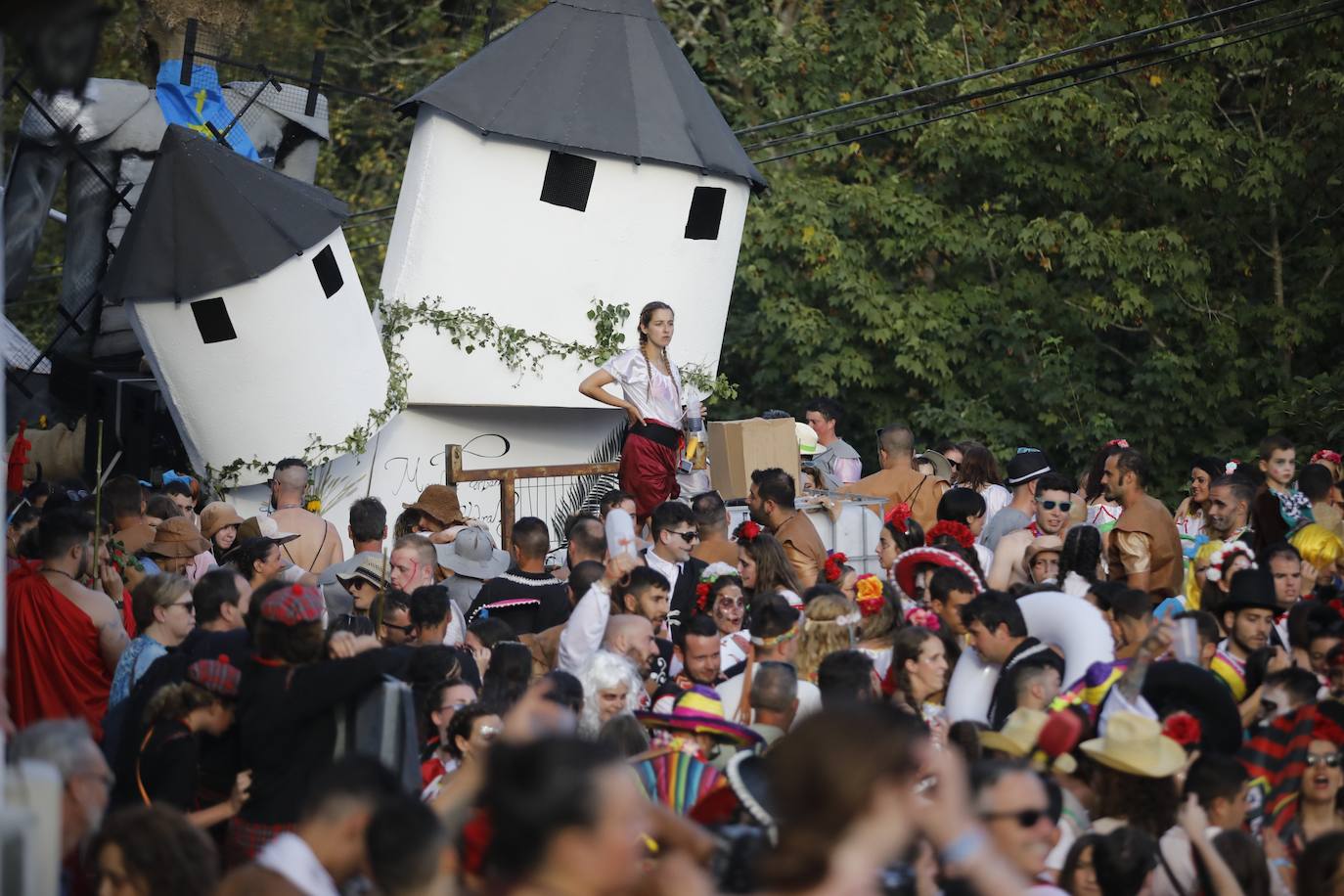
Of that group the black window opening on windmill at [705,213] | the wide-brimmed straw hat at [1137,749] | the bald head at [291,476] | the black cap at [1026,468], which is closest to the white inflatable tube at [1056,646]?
the wide-brimmed straw hat at [1137,749]

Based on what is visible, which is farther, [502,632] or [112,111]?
[112,111]

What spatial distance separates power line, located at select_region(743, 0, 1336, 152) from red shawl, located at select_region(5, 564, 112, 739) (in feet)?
41.8

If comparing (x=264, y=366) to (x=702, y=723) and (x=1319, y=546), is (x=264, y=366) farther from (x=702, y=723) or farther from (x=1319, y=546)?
(x=702, y=723)

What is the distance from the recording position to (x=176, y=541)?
10867 millimetres

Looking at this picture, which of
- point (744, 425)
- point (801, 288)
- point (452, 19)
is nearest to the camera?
point (744, 425)

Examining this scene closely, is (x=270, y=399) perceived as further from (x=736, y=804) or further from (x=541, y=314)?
(x=736, y=804)

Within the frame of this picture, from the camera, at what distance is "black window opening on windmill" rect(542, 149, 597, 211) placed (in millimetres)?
17875

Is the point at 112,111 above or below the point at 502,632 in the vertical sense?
above

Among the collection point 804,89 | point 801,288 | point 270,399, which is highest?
point 804,89

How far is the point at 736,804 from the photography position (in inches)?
230

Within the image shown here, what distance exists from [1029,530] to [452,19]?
79.0 ft

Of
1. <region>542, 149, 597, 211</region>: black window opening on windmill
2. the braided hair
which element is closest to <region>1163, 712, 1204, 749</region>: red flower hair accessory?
the braided hair

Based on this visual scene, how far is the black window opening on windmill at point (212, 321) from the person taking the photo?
16.3 metres

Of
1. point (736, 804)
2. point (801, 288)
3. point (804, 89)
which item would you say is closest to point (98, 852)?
point (736, 804)
